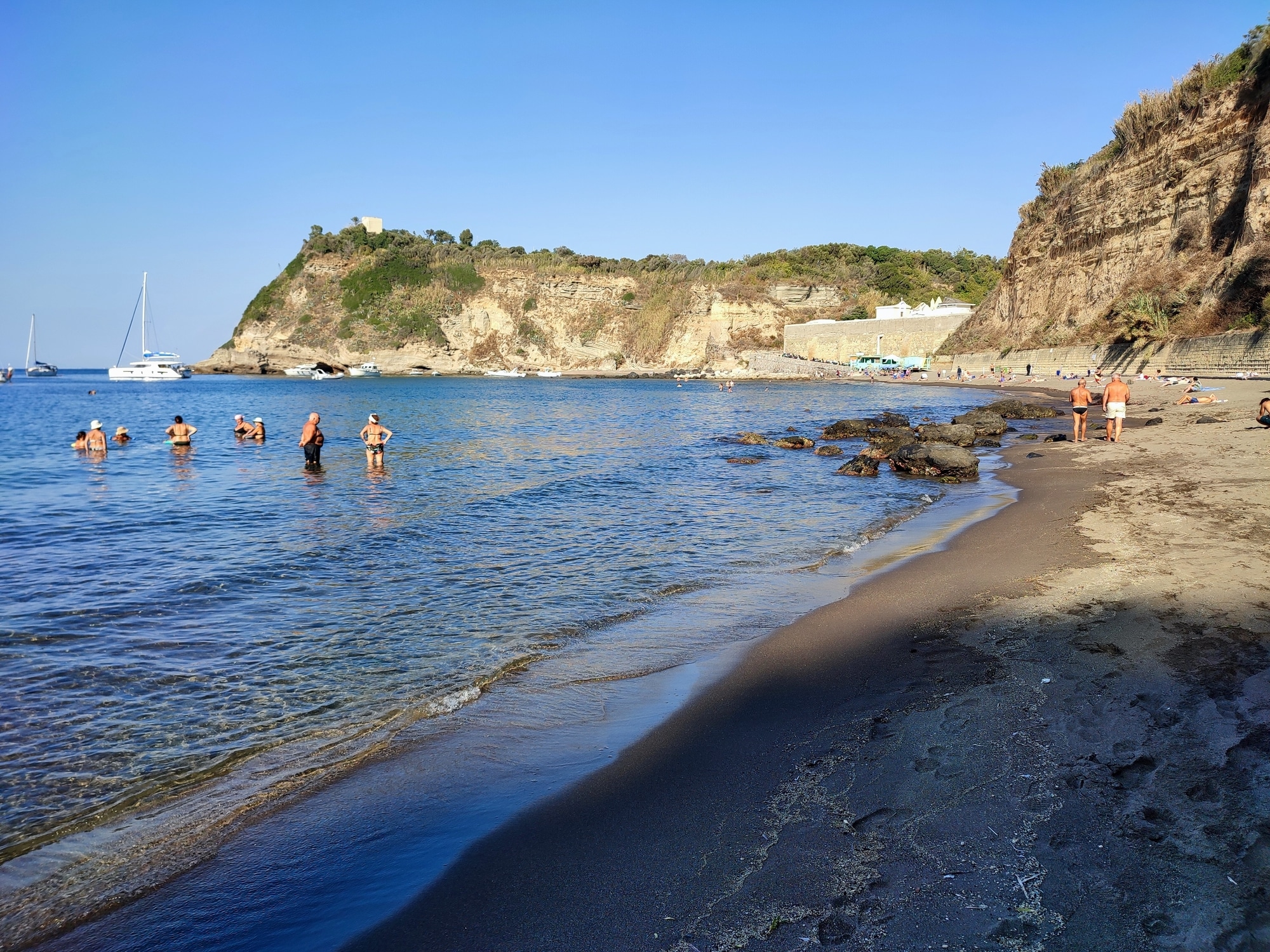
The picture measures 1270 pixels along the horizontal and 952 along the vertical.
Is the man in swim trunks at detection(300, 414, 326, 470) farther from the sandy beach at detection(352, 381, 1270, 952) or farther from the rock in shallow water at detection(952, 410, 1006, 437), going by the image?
the rock in shallow water at detection(952, 410, 1006, 437)

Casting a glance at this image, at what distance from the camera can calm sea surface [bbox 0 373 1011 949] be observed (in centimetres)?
515

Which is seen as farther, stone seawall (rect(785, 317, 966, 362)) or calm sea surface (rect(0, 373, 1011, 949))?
stone seawall (rect(785, 317, 966, 362))

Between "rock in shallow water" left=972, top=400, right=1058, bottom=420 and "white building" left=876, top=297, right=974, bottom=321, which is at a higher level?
"white building" left=876, top=297, right=974, bottom=321

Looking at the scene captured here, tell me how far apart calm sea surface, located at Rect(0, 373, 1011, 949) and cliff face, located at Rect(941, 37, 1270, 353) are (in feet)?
72.4

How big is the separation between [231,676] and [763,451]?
59.8ft

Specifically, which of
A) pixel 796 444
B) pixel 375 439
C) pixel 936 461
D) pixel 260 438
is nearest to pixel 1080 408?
pixel 936 461

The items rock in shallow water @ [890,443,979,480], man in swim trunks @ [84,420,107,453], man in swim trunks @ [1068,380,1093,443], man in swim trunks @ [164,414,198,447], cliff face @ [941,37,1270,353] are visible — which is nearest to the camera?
rock in shallow water @ [890,443,979,480]

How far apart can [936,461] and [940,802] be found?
1392 centimetres

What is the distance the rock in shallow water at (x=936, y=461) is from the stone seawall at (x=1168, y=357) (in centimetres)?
1667

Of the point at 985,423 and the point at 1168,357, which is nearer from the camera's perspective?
the point at 985,423

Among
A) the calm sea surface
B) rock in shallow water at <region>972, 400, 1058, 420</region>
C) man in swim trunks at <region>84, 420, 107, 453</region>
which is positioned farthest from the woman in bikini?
rock in shallow water at <region>972, 400, 1058, 420</region>

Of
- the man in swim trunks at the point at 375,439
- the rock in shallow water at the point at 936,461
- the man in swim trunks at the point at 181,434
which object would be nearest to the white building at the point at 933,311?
the rock in shallow water at the point at 936,461

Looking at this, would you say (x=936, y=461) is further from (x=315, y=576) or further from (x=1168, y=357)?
(x=1168, y=357)

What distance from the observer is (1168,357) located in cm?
3216
